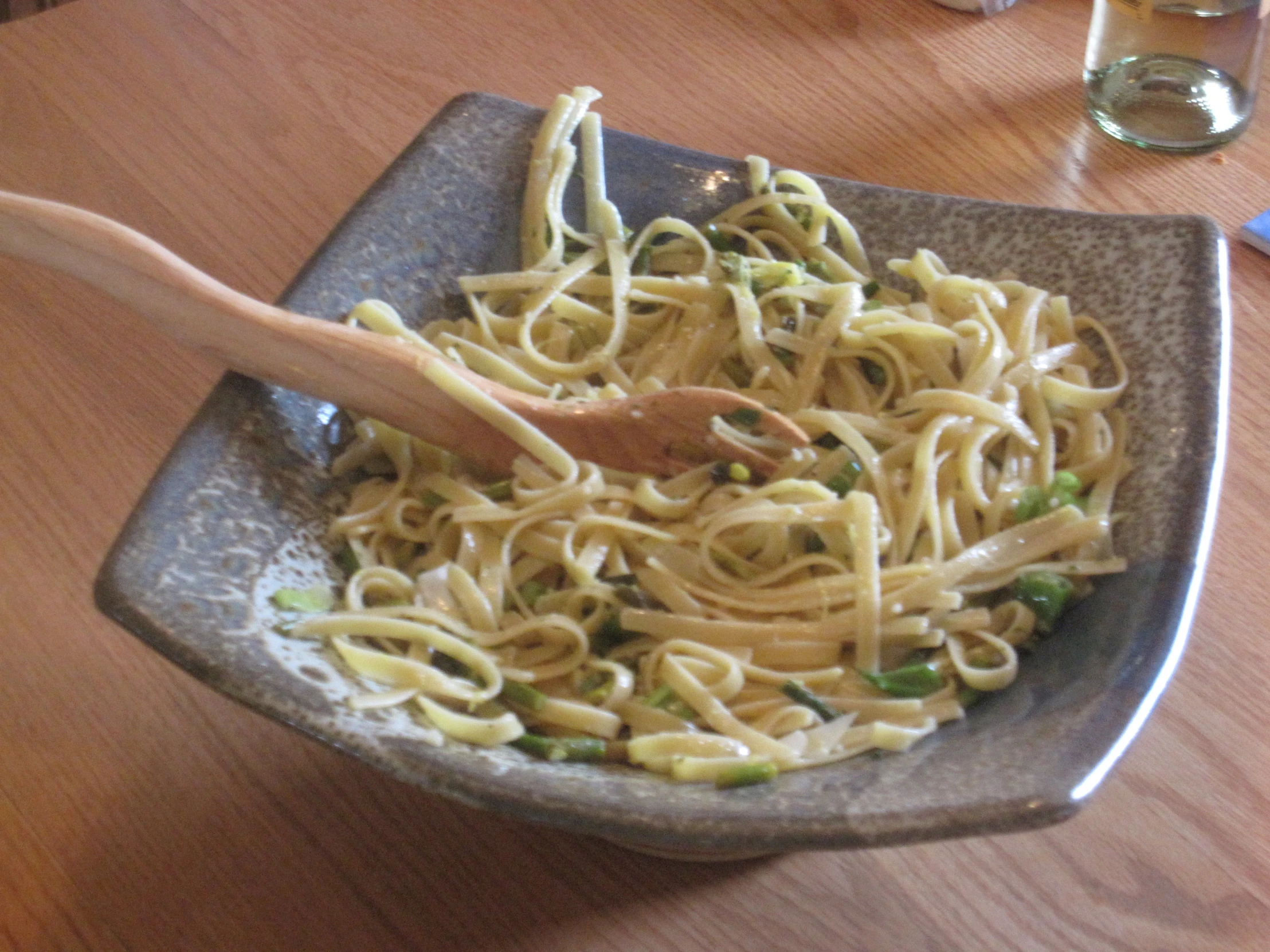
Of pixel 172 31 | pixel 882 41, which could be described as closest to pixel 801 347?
pixel 882 41

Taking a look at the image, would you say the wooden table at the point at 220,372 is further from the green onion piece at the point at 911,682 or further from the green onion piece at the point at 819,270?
the green onion piece at the point at 819,270

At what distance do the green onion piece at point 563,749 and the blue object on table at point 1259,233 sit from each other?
1.26 metres

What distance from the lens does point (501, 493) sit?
126 centimetres

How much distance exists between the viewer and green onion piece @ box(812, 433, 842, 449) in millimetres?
1293

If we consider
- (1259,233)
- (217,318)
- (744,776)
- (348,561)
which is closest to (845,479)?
(744,776)

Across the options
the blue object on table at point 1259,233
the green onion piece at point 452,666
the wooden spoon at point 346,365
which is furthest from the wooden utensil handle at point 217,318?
the blue object on table at point 1259,233

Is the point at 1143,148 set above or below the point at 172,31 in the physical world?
below

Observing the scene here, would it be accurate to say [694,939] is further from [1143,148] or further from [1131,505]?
[1143,148]

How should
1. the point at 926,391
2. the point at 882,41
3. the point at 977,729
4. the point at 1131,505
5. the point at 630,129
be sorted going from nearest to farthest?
the point at 977,729 < the point at 1131,505 < the point at 926,391 < the point at 630,129 < the point at 882,41

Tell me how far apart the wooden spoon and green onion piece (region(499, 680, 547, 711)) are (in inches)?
10.5

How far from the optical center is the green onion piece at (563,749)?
100cm

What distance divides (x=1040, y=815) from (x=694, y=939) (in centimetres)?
37

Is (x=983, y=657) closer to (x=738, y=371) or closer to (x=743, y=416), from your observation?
(x=743, y=416)

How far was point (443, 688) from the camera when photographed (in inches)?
41.0
